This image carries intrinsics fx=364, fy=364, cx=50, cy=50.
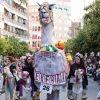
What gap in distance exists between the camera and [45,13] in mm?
10133

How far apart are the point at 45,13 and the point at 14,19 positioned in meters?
62.5

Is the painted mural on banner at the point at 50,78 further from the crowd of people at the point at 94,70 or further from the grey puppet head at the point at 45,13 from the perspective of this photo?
the crowd of people at the point at 94,70

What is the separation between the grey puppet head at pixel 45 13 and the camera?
10.1 metres

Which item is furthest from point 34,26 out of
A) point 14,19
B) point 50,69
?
point 50,69

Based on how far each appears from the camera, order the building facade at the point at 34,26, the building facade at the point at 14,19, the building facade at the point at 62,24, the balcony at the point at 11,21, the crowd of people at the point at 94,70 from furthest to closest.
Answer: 1. the building facade at the point at 62,24
2. the building facade at the point at 34,26
3. the building facade at the point at 14,19
4. the balcony at the point at 11,21
5. the crowd of people at the point at 94,70

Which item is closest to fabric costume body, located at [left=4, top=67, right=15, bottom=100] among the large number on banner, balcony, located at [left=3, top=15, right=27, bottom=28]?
the large number on banner

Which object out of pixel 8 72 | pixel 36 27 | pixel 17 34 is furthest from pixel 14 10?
pixel 8 72

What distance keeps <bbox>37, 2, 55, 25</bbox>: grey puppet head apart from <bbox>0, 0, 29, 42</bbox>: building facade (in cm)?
4792

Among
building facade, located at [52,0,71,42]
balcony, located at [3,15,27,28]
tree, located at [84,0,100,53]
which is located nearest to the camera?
tree, located at [84,0,100,53]

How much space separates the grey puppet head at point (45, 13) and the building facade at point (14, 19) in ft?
157

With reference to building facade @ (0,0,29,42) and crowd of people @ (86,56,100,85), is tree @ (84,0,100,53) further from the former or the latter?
building facade @ (0,0,29,42)

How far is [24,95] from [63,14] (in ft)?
404

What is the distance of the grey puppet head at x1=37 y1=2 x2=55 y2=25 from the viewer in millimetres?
10078

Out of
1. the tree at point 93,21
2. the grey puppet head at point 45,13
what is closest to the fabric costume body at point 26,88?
the grey puppet head at point 45,13
